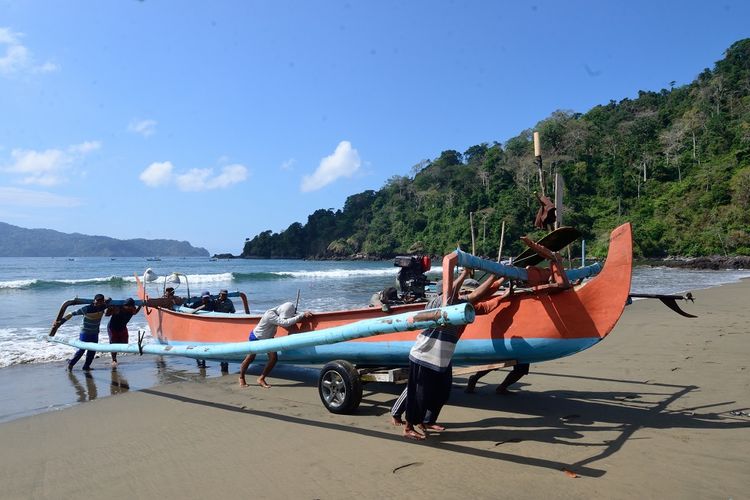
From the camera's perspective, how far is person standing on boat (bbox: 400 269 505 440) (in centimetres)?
460

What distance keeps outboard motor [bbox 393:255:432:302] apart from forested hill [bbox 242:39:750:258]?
29979 mm

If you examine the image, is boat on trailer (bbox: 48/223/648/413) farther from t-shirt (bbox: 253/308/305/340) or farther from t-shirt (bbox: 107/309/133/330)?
t-shirt (bbox: 107/309/133/330)

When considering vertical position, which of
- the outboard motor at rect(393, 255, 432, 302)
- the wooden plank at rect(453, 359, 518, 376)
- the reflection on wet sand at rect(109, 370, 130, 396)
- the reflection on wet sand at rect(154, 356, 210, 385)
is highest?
the outboard motor at rect(393, 255, 432, 302)

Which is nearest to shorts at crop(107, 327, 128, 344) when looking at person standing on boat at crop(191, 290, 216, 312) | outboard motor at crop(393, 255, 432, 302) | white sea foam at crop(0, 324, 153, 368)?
person standing on boat at crop(191, 290, 216, 312)

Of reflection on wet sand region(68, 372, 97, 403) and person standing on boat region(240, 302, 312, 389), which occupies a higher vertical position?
person standing on boat region(240, 302, 312, 389)

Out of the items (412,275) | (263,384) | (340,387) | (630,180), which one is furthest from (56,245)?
(340,387)

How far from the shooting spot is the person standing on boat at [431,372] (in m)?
4.60

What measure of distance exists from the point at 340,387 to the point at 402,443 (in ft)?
4.15

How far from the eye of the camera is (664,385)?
265 inches

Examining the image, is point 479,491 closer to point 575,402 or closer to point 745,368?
point 575,402

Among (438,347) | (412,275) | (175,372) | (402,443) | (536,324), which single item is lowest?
(175,372)

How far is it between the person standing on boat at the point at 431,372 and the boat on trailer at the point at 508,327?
0.38 m

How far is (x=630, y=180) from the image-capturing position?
202ft

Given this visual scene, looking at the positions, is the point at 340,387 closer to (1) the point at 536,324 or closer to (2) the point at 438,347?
(2) the point at 438,347
